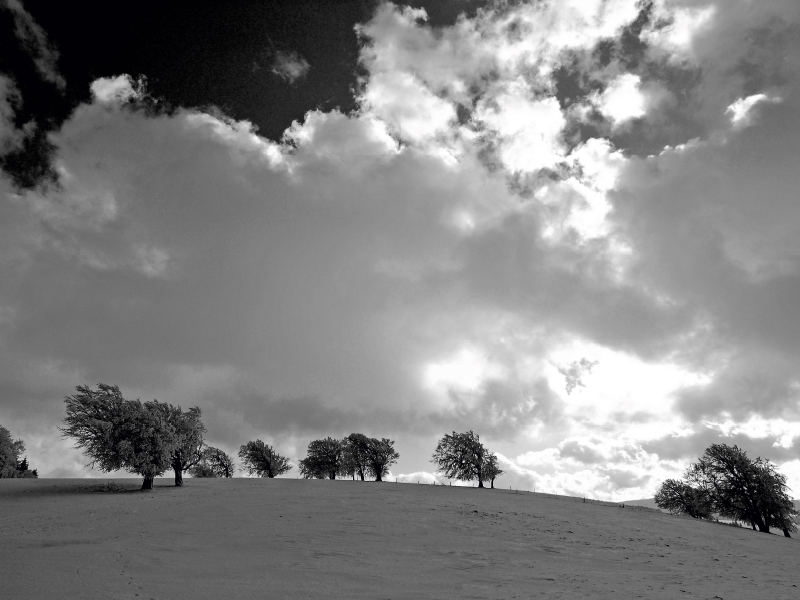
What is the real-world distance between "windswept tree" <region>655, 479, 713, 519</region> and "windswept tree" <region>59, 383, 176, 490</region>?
178ft

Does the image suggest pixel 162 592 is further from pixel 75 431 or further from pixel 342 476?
pixel 342 476

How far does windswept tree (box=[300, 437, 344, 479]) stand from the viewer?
77.1 metres

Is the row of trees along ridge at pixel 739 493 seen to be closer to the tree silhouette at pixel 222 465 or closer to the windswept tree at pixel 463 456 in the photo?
the windswept tree at pixel 463 456

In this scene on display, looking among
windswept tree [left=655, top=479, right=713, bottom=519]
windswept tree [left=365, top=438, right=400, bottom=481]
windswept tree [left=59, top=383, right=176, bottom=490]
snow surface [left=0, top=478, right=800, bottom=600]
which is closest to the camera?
snow surface [left=0, top=478, right=800, bottom=600]

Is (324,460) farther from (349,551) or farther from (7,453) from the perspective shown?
(349,551)

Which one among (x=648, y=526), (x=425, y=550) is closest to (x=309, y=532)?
(x=425, y=550)

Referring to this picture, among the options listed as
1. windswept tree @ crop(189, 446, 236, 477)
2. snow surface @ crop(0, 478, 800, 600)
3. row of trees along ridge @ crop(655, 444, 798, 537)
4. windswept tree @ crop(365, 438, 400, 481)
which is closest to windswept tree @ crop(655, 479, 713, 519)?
row of trees along ridge @ crop(655, 444, 798, 537)

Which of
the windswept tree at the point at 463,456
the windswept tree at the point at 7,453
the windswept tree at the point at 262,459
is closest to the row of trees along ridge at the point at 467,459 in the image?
the windswept tree at the point at 463,456

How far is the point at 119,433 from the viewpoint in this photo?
3812 centimetres

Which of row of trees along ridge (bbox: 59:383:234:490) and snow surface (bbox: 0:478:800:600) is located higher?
row of trees along ridge (bbox: 59:383:234:490)

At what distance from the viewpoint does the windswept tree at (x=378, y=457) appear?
249ft

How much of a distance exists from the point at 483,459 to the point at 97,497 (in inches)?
1905

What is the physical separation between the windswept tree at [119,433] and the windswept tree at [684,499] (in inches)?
2134

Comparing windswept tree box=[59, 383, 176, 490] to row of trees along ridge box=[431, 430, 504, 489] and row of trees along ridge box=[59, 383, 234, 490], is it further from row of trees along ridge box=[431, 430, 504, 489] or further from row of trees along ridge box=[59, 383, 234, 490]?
row of trees along ridge box=[431, 430, 504, 489]
